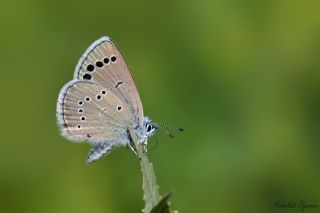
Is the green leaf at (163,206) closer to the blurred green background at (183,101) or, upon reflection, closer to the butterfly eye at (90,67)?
the butterfly eye at (90,67)

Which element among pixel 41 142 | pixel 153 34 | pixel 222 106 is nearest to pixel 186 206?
pixel 222 106

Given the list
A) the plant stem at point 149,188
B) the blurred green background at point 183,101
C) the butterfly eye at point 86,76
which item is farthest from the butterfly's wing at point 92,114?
the plant stem at point 149,188

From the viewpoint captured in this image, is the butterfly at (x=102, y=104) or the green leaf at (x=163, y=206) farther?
the butterfly at (x=102, y=104)

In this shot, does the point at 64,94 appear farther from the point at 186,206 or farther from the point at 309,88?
the point at 309,88

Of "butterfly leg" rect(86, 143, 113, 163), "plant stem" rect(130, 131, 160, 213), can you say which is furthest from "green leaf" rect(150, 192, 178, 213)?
"butterfly leg" rect(86, 143, 113, 163)

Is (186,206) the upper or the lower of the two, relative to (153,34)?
lower

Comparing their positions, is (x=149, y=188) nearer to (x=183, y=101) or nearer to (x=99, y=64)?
(x=99, y=64)

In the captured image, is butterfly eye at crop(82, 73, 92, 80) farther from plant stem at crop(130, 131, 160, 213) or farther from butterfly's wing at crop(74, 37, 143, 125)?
plant stem at crop(130, 131, 160, 213)
